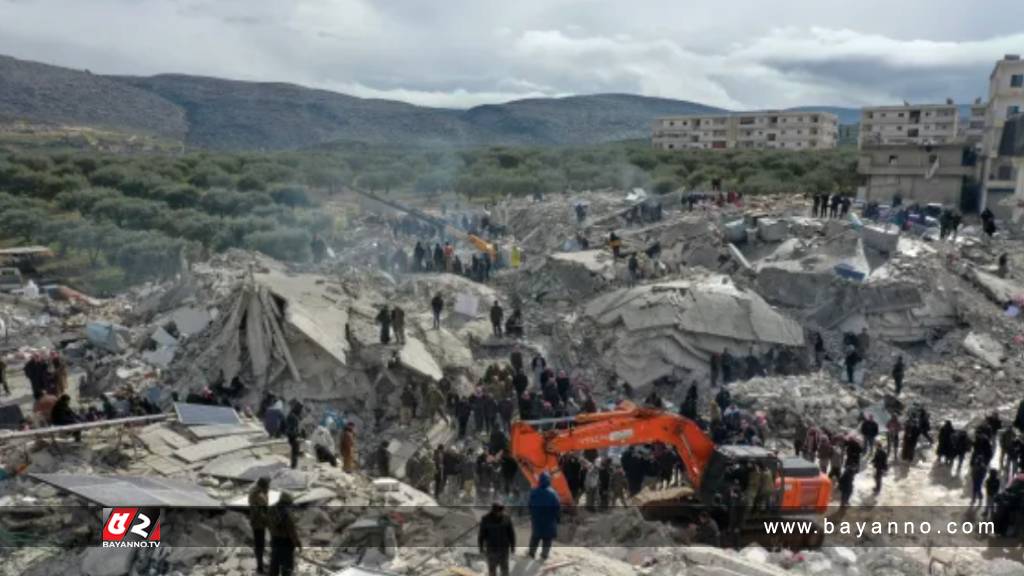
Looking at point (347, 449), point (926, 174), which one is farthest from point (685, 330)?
point (926, 174)

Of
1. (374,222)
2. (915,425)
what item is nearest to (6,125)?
(374,222)

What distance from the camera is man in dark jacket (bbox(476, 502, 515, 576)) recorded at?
26.1 feet

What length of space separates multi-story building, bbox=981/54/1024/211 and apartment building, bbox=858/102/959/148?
123ft

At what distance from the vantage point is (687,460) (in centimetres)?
1123

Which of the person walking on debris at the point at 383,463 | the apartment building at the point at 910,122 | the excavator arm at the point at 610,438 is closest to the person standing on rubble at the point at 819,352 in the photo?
the excavator arm at the point at 610,438

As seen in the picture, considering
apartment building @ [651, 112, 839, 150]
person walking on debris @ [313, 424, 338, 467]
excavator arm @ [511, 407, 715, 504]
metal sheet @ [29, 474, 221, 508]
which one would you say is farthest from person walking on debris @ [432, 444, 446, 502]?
apartment building @ [651, 112, 839, 150]

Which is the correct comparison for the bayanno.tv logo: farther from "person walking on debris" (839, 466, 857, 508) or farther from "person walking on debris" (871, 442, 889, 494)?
"person walking on debris" (871, 442, 889, 494)

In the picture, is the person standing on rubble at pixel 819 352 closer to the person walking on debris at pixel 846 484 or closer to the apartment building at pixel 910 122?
the person walking on debris at pixel 846 484

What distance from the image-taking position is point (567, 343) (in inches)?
781

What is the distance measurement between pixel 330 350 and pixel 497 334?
4.83m

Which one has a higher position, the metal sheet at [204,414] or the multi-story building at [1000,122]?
the multi-story building at [1000,122]

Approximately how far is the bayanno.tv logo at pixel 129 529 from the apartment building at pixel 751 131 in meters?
87.7

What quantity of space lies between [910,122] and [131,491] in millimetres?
82838

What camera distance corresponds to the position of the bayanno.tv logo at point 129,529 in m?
8.39
